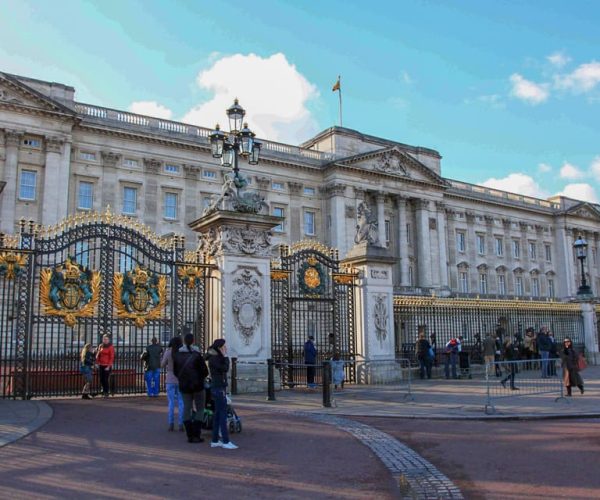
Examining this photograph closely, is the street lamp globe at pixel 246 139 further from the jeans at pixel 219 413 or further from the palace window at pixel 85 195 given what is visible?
the palace window at pixel 85 195

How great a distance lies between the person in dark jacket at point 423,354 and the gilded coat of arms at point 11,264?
40.6 feet

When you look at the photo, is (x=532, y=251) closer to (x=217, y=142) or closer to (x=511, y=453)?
(x=217, y=142)

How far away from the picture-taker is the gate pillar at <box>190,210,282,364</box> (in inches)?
599

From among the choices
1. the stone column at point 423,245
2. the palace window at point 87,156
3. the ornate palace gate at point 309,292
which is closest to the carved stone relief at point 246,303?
the ornate palace gate at point 309,292

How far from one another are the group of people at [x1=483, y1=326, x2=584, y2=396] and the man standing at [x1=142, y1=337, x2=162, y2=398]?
7411 mm

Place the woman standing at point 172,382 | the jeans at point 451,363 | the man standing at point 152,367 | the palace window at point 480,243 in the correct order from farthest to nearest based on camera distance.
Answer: the palace window at point 480,243 → the jeans at point 451,363 → the man standing at point 152,367 → the woman standing at point 172,382

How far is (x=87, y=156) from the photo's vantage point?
143 feet

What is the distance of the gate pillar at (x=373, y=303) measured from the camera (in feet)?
59.8

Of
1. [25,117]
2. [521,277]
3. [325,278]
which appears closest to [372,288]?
[325,278]

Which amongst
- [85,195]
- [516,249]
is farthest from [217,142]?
[516,249]

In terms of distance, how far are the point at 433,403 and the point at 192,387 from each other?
676 centimetres

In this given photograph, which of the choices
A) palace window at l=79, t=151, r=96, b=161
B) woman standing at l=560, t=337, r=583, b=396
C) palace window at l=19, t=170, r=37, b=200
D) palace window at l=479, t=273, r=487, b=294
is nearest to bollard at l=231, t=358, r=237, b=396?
woman standing at l=560, t=337, r=583, b=396

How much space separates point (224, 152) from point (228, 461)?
10566mm

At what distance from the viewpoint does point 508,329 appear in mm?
24875
